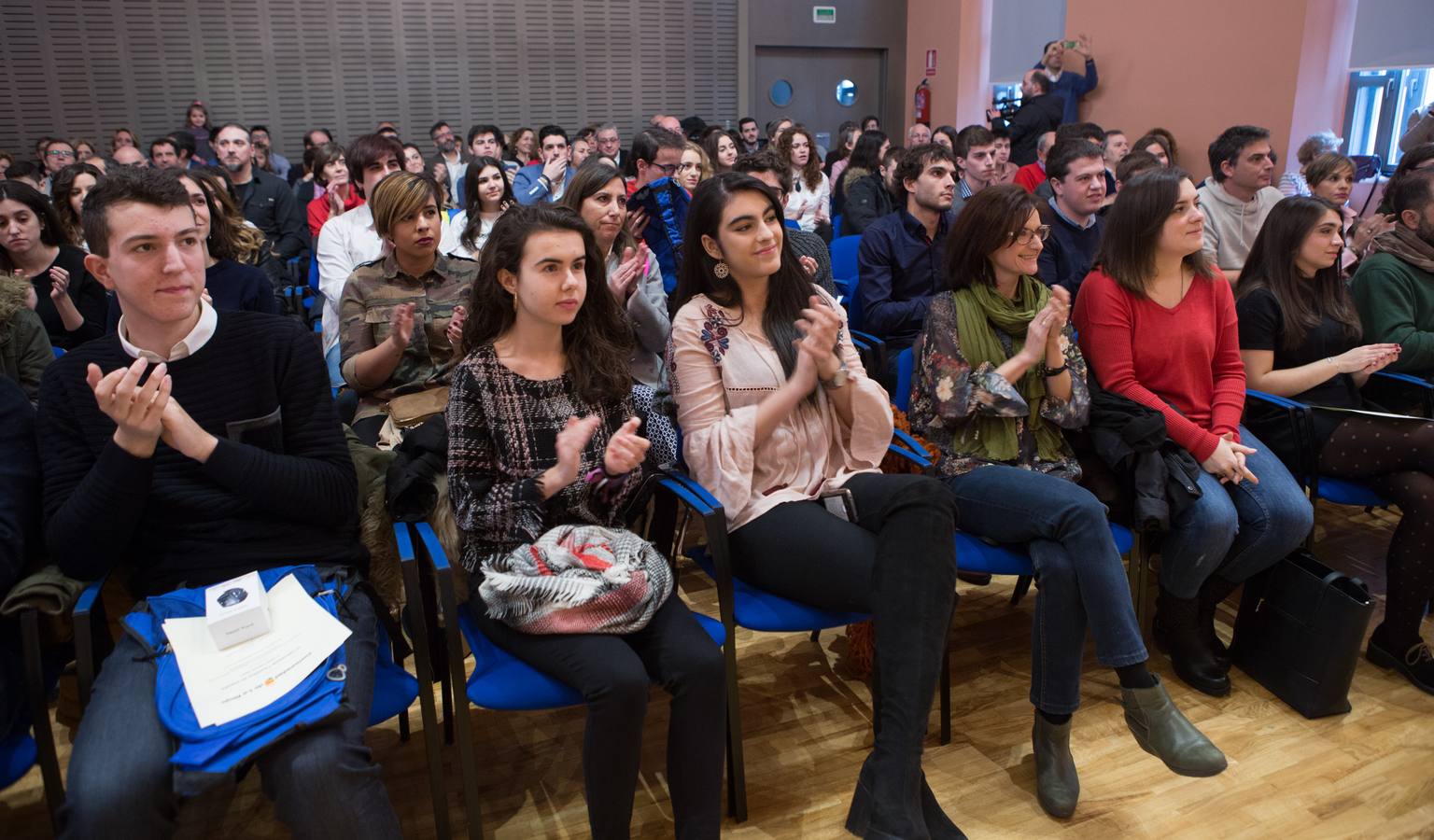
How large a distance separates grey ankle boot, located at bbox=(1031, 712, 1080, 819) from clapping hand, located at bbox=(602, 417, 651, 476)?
44.2 inches

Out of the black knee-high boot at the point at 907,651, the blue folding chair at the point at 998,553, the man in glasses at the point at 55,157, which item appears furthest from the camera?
the man in glasses at the point at 55,157

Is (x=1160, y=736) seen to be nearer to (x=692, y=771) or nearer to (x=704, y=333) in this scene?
(x=692, y=771)

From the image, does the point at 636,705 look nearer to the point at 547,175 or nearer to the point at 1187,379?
the point at 1187,379

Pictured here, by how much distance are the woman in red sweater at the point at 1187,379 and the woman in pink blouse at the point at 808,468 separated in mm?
840

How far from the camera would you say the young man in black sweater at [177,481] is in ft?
5.09

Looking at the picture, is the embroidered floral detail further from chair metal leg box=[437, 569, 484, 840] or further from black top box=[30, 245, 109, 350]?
black top box=[30, 245, 109, 350]

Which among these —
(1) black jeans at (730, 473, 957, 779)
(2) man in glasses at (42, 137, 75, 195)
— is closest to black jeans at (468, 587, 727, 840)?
(1) black jeans at (730, 473, 957, 779)

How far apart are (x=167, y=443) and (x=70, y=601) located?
13.1 inches

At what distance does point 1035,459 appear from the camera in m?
2.53

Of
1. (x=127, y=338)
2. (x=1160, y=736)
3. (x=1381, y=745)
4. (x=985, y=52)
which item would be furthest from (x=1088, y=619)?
(x=985, y=52)

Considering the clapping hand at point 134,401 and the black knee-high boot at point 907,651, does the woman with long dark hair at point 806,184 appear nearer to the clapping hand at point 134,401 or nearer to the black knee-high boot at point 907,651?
the black knee-high boot at point 907,651

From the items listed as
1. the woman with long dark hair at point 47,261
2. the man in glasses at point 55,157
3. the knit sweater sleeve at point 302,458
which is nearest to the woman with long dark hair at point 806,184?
the woman with long dark hair at point 47,261

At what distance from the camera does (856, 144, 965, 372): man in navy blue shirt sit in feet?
11.7

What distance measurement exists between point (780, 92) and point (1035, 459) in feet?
32.3
